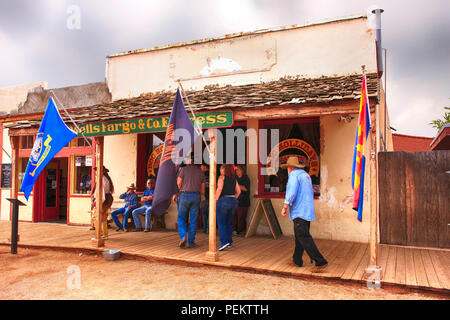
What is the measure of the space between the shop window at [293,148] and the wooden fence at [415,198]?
1495 mm

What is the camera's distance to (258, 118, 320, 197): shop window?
333 inches

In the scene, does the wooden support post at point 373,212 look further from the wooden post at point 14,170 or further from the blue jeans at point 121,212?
the wooden post at point 14,170

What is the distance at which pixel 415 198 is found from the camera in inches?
289

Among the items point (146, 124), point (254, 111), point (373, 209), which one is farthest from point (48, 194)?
point (373, 209)

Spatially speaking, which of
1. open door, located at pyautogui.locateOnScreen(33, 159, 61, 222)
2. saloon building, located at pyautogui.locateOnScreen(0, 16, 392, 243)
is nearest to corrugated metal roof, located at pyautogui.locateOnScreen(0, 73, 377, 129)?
saloon building, located at pyautogui.locateOnScreen(0, 16, 392, 243)

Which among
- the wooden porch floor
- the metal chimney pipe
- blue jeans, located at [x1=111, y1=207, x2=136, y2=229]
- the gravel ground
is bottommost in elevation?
the gravel ground

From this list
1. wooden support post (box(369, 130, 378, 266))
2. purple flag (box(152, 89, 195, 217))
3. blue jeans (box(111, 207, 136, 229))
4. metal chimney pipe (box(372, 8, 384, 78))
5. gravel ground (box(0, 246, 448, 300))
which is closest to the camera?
gravel ground (box(0, 246, 448, 300))

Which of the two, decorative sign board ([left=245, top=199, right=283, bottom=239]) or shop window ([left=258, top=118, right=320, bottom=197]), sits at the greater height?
shop window ([left=258, top=118, right=320, bottom=197])

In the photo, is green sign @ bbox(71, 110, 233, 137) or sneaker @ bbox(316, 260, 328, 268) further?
green sign @ bbox(71, 110, 233, 137)

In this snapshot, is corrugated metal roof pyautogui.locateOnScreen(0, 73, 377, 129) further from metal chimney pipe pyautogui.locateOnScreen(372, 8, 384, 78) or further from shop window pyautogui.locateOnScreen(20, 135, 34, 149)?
shop window pyautogui.locateOnScreen(20, 135, 34, 149)

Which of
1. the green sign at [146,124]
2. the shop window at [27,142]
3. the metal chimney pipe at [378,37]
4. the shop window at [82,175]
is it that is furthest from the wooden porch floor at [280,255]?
the metal chimney pipe at [378,37]

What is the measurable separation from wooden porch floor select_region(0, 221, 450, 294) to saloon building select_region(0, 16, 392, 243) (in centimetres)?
96
